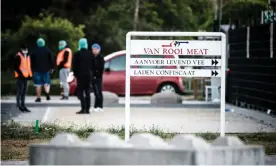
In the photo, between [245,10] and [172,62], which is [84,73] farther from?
[172,62]

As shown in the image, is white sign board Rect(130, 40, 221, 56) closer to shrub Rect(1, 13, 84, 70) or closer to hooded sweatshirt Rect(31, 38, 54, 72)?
hooded sweatshirt Rect(31, 38, 54, 72)

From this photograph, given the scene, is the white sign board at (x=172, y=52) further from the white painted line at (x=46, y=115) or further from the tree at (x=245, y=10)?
the tree at (x=245, y=10)

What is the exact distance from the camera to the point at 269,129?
61.7 ft

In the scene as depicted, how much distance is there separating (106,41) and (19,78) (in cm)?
2105

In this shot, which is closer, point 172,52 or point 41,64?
point 172,52

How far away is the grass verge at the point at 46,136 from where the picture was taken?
48.7 ft

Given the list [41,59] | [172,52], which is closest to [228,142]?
[172,52]

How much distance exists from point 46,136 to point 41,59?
41.1 ft

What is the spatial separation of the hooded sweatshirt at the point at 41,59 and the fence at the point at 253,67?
5247 mm

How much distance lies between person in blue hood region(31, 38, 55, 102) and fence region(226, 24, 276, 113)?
526 centimetres

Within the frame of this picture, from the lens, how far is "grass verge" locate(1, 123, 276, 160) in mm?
14859

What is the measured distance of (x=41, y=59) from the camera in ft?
94.5

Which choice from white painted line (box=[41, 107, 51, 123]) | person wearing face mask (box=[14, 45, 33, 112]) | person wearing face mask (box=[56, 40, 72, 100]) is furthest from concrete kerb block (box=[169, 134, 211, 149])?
person wearing face mask (box=[56, 40, 72, 100])

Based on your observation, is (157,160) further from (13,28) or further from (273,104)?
(13,28)
